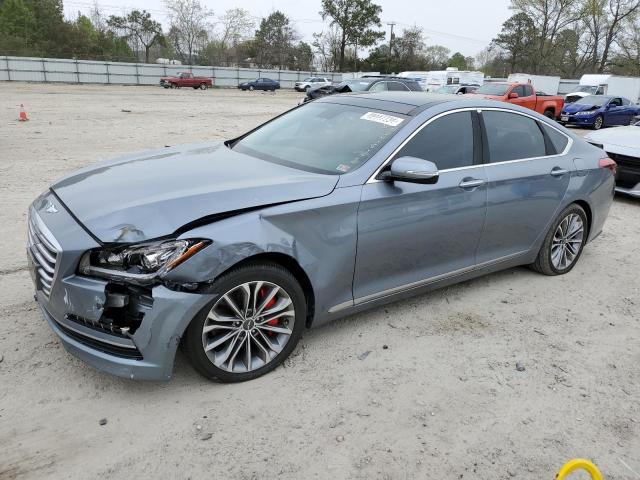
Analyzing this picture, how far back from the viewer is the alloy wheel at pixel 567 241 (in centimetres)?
479

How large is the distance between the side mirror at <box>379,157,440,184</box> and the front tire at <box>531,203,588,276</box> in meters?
2.01

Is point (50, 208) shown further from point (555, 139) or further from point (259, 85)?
point (259, 85)

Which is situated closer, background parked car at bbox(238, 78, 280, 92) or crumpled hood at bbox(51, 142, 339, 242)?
crumpled hood at bbox(51, 142, 339, 242)

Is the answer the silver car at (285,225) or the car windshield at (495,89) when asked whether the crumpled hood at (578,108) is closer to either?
the car windshield at (495,89)

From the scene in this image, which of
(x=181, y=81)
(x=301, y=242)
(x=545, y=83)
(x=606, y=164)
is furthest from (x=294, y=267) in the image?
(x=545, y=83)

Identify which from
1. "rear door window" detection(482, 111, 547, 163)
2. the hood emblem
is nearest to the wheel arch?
"rear door window" detection(482, 111, 547, 163)

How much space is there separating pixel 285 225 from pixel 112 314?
1030 millimetres

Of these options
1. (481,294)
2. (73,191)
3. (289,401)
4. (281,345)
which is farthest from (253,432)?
(481,294)

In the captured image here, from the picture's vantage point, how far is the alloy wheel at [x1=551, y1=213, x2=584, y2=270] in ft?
15.7

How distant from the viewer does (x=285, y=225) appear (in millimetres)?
2939

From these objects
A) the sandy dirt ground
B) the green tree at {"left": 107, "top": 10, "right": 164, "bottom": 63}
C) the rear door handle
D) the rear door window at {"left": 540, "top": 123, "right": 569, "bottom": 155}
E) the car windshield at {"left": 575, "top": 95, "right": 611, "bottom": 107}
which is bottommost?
the sandy dirt ground

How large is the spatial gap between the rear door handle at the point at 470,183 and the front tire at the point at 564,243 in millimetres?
1215

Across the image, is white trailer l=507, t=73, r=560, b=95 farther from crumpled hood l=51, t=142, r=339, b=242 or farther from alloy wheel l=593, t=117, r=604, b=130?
crumpled hood l=51, t=142, r=339, b=242

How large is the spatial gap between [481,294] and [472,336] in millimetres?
801
